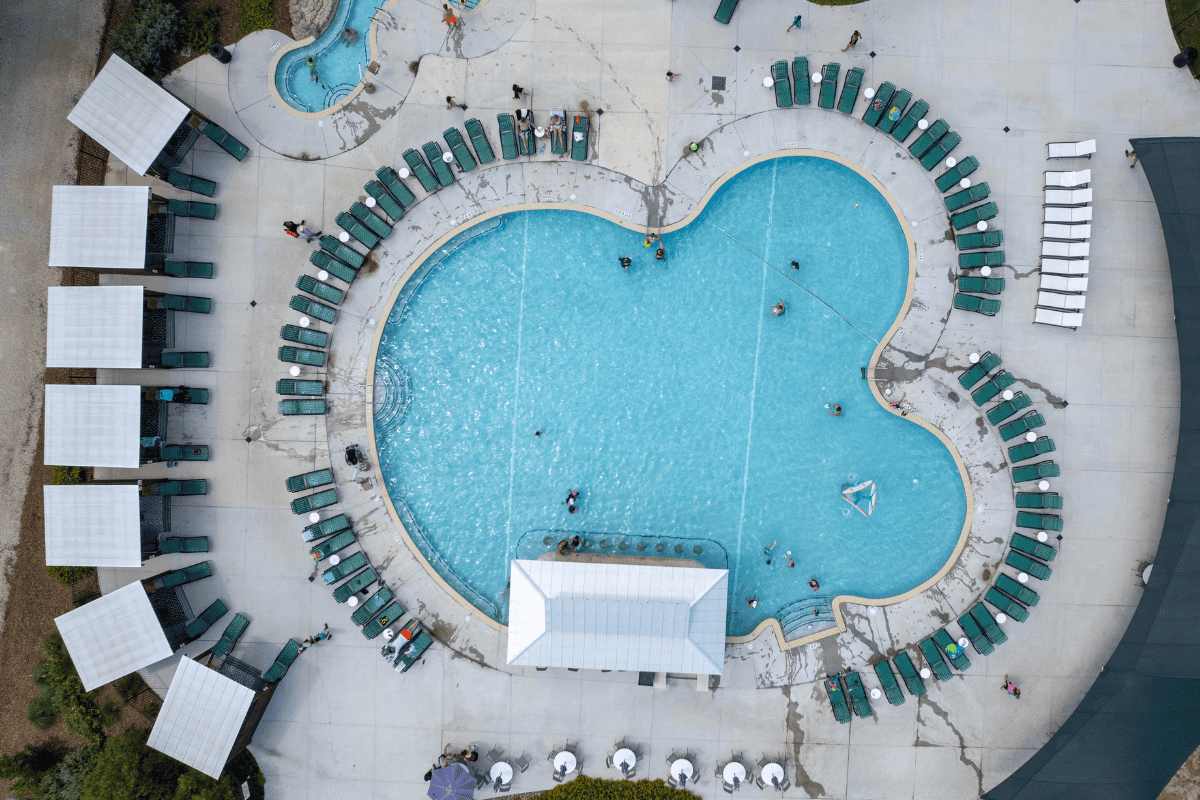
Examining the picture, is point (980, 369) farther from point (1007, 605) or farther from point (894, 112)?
point (894, 112)

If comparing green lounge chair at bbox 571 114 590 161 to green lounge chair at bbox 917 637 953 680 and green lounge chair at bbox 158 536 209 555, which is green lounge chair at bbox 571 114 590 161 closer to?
green lounge chair at bbox 158 536 209 555

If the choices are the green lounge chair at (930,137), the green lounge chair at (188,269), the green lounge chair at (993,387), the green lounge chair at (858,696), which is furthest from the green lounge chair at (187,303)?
the green lounge chair at (993,387)

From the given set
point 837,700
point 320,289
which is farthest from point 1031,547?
point 320,289

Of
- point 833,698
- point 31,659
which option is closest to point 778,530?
point 833,698

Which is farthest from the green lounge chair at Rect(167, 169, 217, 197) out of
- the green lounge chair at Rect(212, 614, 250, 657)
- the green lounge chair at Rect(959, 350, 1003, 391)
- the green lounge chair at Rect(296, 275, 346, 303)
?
the green lounge chair at Rect(959, 350, 1003, 391)

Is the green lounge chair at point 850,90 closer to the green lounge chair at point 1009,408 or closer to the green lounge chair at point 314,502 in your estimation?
the green lounge chair at point 1009,408
